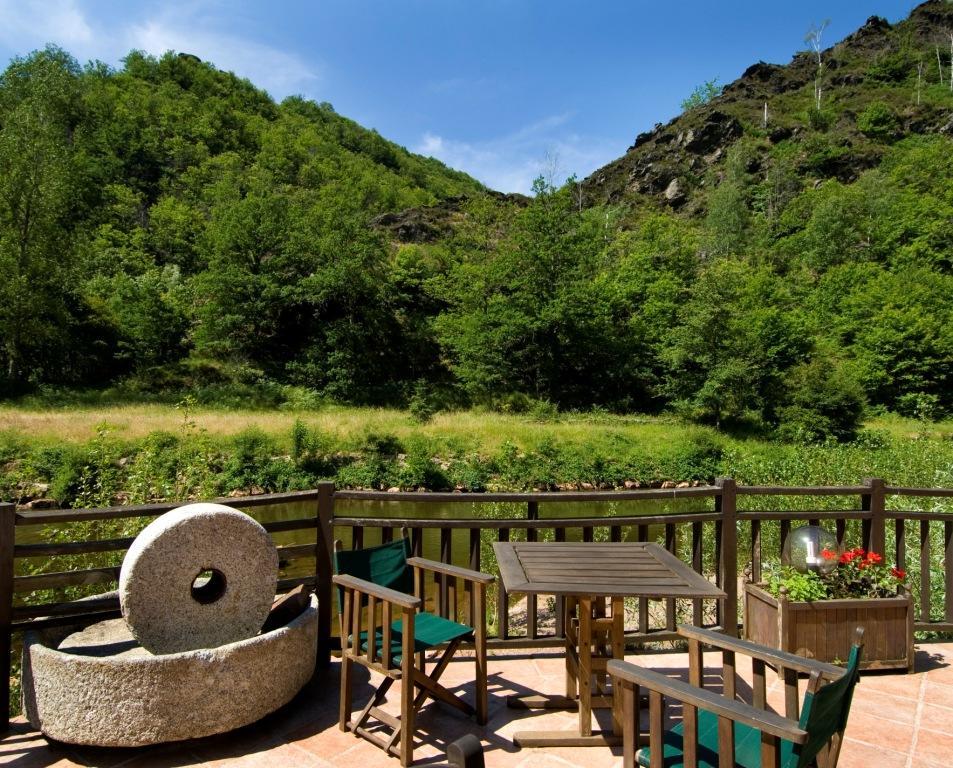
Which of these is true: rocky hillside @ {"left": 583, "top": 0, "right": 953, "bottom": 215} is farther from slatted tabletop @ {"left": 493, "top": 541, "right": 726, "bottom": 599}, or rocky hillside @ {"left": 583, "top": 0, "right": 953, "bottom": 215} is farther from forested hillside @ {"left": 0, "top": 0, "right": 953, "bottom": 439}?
slatted tabletop @ {"left": 493, "top": 541, "right": 726, "bottom": 599}

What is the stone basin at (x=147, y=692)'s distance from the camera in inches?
109

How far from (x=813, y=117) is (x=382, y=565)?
259 feet

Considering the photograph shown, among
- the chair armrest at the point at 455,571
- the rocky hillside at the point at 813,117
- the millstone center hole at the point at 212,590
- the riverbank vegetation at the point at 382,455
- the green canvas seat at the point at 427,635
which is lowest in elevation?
the riverbank vegetation at the point at 382,455

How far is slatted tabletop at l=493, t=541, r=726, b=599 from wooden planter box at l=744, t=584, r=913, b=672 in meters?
0.94

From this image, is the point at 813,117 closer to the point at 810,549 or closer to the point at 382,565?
the point at 810,549

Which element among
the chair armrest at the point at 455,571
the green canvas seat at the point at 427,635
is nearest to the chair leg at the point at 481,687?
the green canvas seat at the point at 427,635

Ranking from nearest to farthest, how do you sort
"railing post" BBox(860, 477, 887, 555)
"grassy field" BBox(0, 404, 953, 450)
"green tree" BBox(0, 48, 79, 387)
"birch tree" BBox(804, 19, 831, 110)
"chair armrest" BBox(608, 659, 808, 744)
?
1. "chair armrest" BBox(608, 659, 808, 744)
2. "railing post" BBox(860, 477, 887, 555)
3. "grassy field" BBox(0, 404, 953, 450)
4. "green tree" BBox(0, 48, 79, 387)
5. "birch tree" BBox(804, 19, 831, 110)

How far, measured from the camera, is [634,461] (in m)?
19.2

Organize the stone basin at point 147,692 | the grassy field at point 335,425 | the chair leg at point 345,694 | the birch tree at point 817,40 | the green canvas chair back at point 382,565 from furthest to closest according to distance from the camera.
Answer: the birch tree at point 817,40
the grassy field at point 335,425
the green canvas chair back at point 382,565
the chair leg at point 345,694
the stone basin at point 147,692

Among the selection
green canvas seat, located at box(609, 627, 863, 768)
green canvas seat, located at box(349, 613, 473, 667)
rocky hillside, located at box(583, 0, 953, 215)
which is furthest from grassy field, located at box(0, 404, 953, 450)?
rocky hillside, located at box(583, 0, 953, 215)

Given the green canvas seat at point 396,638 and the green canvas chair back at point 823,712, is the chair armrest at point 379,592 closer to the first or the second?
the green canvas seat at point 396,638

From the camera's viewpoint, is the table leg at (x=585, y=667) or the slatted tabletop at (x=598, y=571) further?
the table leg at (x=585, y=667)

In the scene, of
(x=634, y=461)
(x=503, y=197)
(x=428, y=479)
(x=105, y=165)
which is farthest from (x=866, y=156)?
(x=105, y=165)

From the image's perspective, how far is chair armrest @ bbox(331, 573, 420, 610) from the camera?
282cm
